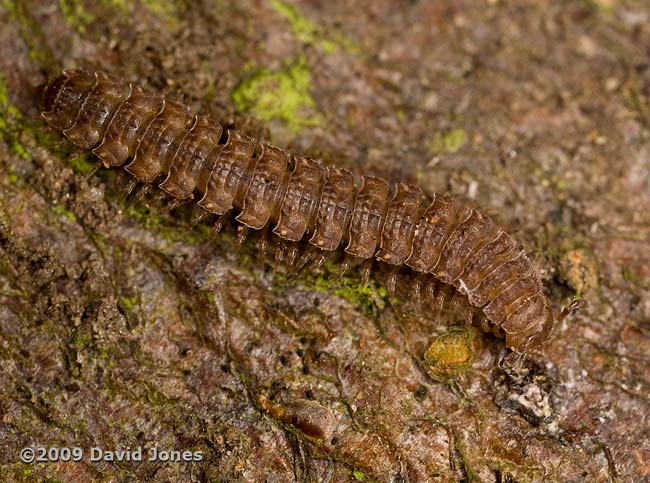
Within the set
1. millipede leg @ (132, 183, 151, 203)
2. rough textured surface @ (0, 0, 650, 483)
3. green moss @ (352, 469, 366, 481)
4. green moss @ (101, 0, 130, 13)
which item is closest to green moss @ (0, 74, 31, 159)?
rough textured surface @ (0, 0, 650, 483)

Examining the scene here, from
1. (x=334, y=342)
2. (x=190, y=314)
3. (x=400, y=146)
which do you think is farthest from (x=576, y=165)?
(x=190, y=314)

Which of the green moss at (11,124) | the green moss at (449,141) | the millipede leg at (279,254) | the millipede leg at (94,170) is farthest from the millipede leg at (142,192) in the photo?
the green moss at (449,141)

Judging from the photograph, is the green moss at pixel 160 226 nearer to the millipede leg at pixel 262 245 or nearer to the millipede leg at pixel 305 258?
the millipede leg at pixel 262 245

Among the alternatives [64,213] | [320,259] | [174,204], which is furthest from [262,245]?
[64,213]

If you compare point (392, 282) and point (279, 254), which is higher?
point (392, 282)

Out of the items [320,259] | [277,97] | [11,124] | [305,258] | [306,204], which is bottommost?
[11,124]

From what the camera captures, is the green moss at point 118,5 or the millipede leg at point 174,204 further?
the green moss at point 118,5

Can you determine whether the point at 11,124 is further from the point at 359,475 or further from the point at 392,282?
the point at 359,475
